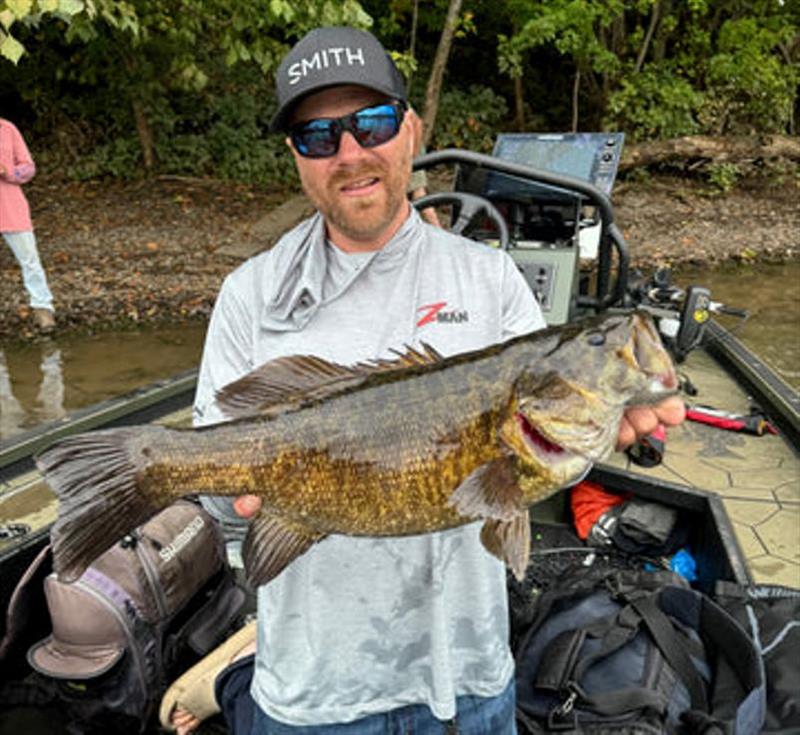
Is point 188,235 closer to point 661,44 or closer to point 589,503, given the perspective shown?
point 589,503

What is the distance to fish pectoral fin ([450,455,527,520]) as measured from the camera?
158 cm

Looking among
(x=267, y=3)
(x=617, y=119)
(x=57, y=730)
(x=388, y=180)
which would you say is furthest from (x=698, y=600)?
(x=617, y=119)

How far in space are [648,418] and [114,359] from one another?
306 inches

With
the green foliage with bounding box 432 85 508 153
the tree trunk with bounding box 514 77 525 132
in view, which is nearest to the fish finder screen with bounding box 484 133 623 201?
the green foliage with bounding box 432 85 508 153

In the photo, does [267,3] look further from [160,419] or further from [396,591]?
[396,591]

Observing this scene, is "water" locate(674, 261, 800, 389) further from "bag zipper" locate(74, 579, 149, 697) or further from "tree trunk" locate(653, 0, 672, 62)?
"tree trunk" locate(653, 0, 672, 62)

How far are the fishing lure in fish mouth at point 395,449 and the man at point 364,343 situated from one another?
20cm

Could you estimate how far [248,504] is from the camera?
1.70 metres

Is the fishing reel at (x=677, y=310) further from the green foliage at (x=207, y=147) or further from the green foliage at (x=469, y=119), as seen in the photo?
the green foliage at (x=469, y=119)

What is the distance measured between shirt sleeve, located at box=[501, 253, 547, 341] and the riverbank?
818 cm

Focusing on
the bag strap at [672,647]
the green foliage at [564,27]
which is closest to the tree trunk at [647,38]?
the green foliage at [564,27]

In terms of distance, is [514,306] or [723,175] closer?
[514,306]

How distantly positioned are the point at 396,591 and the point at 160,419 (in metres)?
3.20

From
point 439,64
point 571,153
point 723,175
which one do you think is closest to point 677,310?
point 571,153
